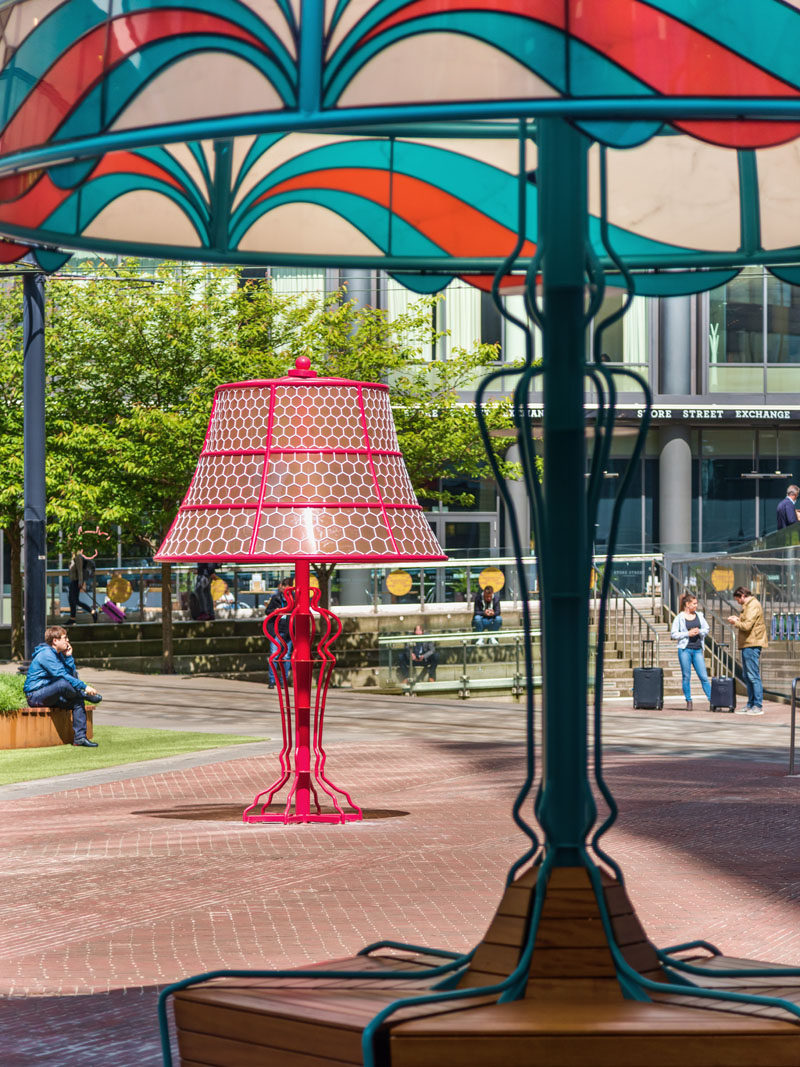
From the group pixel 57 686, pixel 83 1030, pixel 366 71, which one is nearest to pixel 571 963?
pixel 366 71

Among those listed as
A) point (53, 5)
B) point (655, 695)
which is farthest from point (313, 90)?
point (655, 695)

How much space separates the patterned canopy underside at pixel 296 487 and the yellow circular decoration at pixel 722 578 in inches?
744

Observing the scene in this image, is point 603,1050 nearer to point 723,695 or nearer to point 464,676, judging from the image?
point 723,695

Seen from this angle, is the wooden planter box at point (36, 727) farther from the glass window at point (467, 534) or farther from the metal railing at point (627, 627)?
the glass window at point (467, 534)

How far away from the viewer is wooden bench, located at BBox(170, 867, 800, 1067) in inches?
110

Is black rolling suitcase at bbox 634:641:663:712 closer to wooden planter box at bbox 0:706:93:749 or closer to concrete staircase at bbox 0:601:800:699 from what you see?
concrete staircase at bbox 0:601:800:699

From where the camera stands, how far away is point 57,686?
17.8m

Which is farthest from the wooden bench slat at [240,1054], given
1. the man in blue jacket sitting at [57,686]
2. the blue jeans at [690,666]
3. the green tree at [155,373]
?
the green tree at [155,373]

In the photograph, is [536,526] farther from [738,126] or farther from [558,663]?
[738,126]

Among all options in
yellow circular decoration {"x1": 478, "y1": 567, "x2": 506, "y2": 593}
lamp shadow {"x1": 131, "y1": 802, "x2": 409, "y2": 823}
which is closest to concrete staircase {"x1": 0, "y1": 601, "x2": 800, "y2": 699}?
yellow circular decoration {"x1": 478, "y1": 567, "x2": 506, "y2": 593}

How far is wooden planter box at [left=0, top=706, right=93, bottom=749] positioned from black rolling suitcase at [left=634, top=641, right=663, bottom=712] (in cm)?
987

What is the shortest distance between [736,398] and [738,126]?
4432 cm

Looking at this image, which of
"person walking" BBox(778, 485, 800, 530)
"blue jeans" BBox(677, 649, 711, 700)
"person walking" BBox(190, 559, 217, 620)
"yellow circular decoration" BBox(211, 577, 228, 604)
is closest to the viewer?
"blue jeans" BBox(677, 649, 711, 700)

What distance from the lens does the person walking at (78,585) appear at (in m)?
33.6
